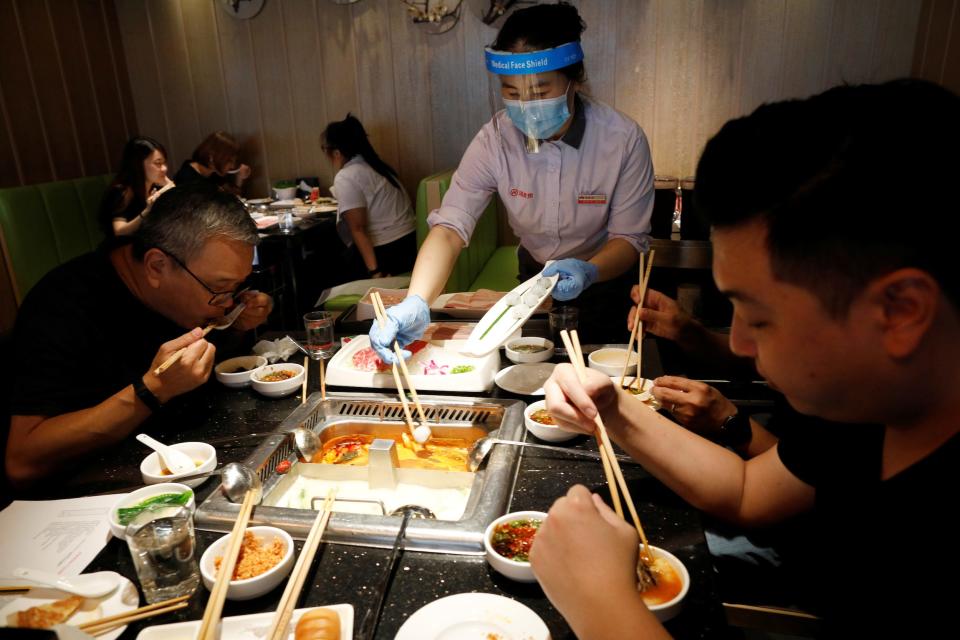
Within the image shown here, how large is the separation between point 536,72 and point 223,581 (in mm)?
2145

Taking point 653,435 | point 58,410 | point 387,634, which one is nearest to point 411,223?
point 58,410

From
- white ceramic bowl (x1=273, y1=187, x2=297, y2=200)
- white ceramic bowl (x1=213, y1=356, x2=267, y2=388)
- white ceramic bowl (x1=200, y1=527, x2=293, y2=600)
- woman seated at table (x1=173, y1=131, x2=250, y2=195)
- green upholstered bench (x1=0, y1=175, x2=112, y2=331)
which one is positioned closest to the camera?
white ceramic bowl (x1=200, y1=527, x2=293, y2=600)

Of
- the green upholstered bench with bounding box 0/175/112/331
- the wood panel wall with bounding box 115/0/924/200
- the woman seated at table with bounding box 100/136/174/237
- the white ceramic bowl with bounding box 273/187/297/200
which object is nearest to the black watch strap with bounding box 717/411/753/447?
the woman seated at table with bounding box 100/136/174/237

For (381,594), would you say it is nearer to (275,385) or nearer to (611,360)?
(275,385)

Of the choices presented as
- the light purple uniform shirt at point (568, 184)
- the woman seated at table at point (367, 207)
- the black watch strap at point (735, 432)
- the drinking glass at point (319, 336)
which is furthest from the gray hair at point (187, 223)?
the woman seated at table at point (367, 207)

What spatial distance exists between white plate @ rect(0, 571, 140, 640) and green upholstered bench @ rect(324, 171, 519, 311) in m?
3.01

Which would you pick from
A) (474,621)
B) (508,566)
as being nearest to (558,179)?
(508,566)

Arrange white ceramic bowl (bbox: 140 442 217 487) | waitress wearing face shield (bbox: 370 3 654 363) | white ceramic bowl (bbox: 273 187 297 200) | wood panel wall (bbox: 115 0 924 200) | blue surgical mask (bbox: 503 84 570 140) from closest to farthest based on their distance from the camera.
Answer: white ceramic bowl (bbox: 140 442 217 487) < waitress wearing face shield (bbox: 370 3 654 363) < blue surgical mask (bbox: 503 84 570 140) < wood panel wall (bbox: 115 0 924 200) < white ceramic bowl (bbox: 273 187 297 200)

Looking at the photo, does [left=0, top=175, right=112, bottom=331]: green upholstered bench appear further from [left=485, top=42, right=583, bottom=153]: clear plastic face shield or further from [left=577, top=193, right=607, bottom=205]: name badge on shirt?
[left=577, top=193, right=607, bottom=205]: name badge on shirt

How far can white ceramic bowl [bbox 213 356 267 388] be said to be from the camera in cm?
211

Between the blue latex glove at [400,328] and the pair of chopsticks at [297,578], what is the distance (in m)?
0.74

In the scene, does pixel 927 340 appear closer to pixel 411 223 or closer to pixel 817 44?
pixel 411 223

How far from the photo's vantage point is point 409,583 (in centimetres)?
121

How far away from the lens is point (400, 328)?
7.31ft
